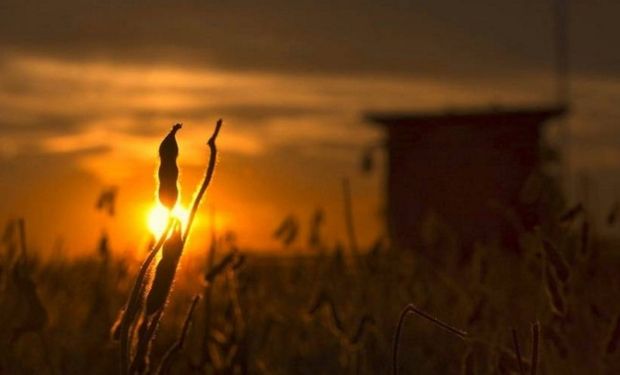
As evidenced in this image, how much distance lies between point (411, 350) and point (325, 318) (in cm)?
32

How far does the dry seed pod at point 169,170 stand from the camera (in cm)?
116

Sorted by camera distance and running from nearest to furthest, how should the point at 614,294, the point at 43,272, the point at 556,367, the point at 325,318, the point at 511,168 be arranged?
the point at 556,367 < the point at 325,318 < the point at 614,294 < the point at 43,272 < the point at 511,168

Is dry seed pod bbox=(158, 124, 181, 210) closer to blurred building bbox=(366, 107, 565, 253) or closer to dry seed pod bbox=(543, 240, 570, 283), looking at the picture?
dry seed pod bbox=(543, 240, 570, 283)

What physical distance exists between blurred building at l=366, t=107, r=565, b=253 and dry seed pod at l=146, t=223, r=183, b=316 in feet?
32.8

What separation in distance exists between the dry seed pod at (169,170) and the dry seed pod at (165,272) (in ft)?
0.14

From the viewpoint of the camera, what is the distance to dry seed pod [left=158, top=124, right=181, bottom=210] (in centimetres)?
116

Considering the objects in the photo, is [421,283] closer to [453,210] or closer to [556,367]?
[556,367]

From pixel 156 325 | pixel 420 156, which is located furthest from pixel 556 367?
pixel 420 156

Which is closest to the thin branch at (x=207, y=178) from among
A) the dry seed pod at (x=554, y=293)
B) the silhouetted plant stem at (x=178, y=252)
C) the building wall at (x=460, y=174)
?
the silhouetted plant stem at (x=178, y=252)

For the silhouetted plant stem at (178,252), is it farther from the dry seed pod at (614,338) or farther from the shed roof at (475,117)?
the shed roof at (475,117)

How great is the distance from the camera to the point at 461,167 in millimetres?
11734

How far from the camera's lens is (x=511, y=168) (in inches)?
454

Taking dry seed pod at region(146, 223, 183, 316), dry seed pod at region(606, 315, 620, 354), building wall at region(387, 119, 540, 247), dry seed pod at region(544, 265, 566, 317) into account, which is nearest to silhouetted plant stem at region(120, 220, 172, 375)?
dry seed pod at region(146, 223, 183, 316)

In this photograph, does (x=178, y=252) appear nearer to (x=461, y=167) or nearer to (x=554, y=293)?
(x=554, y=293)
